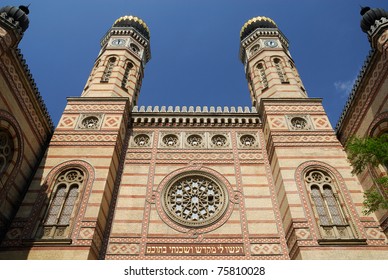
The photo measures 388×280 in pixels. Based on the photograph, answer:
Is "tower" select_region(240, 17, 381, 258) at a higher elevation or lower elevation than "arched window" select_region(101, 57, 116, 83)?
lower

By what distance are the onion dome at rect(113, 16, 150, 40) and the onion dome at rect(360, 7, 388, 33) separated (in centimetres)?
1189

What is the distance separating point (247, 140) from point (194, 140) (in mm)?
2246

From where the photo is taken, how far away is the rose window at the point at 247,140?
12.0 meters

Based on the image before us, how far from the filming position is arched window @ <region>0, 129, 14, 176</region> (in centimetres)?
888

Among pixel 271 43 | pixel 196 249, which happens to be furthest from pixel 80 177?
pixel 271 43

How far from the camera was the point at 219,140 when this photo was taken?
39.9 ft

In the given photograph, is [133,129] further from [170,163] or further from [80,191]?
[80,191]

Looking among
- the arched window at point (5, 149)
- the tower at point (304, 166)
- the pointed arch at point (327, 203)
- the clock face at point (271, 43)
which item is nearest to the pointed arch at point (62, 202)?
the arched window at point (5, 149)

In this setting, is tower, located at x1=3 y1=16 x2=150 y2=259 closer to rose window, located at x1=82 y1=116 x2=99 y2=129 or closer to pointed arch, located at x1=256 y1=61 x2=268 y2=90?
rose window, located at x1=82 y1=116 x2=99 y2=129

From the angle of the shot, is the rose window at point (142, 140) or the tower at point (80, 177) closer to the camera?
the tower at point (80, 177)

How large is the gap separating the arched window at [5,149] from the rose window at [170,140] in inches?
214

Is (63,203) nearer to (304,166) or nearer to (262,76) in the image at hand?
(304,166)

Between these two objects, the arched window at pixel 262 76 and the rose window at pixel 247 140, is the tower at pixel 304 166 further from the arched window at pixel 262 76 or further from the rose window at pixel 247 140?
the rose window at pixel 247 140

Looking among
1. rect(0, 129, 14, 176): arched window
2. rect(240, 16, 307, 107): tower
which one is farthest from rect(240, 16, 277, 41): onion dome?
rect(0, 129, 14, 176): arched window
